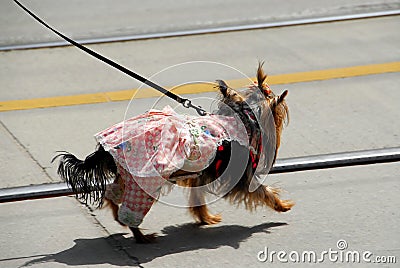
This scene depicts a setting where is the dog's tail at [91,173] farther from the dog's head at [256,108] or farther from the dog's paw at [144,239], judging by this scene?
the dog's head at [256,108]

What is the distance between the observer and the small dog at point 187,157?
4750mm

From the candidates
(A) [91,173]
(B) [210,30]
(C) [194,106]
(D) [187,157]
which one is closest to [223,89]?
(C) [194,106]

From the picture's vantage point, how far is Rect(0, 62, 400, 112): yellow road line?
732 centimetres

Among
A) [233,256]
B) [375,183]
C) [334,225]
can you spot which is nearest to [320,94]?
[375,183]

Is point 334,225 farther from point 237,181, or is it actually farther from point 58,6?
point 58,6

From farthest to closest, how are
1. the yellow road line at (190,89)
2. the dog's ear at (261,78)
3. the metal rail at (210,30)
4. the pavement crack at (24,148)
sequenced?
the metal rail at (210,30), the yellow road line at (190,89), the pavement crack at (24,148), the dog's ear at (261,78)

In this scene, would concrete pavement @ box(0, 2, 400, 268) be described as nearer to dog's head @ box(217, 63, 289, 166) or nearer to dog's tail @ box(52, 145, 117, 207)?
dog's tail @ box(52, 145, 117, 207)

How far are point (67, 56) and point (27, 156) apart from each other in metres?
2.29

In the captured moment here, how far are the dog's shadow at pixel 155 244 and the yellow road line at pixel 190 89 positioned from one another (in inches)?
84.9

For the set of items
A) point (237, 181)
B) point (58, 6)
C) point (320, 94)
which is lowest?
point (237, 181)

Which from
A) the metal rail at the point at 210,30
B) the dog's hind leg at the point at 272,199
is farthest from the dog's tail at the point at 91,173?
the metal rail at the point at 210,30

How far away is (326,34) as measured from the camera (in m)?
8.96

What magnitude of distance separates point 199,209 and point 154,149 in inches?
27.3

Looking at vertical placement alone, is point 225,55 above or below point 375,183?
above
